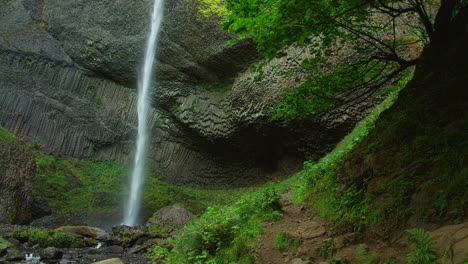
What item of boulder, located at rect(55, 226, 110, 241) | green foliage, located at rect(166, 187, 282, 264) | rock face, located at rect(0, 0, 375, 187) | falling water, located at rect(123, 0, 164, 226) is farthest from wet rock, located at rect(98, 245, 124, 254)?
rock face, located at rect(0, 0, 375, 187)

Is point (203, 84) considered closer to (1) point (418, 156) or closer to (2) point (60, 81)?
(2) point (60, 81)

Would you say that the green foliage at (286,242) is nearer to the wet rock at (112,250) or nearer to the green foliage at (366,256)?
the green foliage at (366,256)

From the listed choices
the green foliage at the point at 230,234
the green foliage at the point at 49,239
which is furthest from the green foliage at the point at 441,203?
the green foliage at the point at 49,239

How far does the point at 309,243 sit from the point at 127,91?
1946cm

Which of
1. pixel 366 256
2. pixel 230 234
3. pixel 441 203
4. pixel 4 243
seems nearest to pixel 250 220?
pixel 230 234

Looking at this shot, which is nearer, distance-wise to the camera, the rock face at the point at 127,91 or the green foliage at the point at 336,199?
the green foliage at the point at 336,199

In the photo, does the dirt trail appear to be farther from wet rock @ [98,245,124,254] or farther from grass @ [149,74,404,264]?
wet rock @ [98,245,124,254]

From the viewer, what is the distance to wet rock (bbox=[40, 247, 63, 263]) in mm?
7778

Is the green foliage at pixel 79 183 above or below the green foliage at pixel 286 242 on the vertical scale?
below

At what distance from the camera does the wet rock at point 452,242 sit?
2502mm

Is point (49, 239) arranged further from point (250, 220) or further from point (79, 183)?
point (79, 183)

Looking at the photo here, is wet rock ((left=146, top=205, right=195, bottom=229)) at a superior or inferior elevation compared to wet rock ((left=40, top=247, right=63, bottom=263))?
superior

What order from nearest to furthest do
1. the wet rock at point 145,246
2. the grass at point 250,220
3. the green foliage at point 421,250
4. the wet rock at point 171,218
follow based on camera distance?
1. the green foliage at point 421,250
2. the grass at point 250,220
3. the wet rock at point 145,246
4. the wet rock at point 171,218

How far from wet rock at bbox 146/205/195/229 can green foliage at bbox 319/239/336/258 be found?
932 cm
